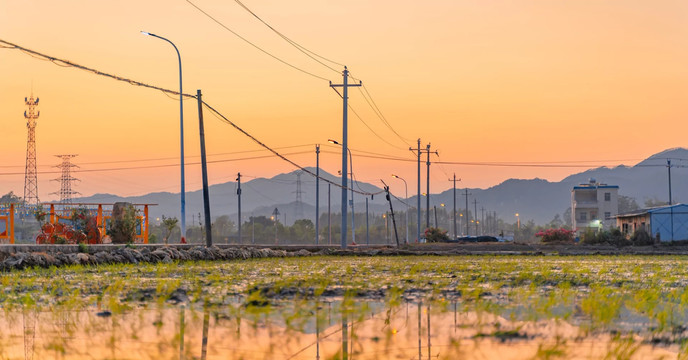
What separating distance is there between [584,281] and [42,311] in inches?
400

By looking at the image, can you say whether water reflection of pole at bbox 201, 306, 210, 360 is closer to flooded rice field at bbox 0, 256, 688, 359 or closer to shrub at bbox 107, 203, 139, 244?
flooded rice field at bbox 0, 256, 688, 359

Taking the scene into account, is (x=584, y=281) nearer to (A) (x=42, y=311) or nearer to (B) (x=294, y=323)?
(B) (x=294, y=323)

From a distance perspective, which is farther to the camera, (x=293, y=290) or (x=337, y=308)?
(x=293, y=290)

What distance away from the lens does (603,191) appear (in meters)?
138

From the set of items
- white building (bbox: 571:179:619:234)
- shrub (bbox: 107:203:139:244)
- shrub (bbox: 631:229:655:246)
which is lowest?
shrub (bbox: 631:229:655:246)

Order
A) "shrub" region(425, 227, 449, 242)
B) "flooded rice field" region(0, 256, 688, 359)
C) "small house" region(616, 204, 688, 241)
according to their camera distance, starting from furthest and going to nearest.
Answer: "shrub" region(425, 227, 449, 242), "small house" region(616, 204, 688, 241), "flooded rice field" region(0, 256, 688, 359)

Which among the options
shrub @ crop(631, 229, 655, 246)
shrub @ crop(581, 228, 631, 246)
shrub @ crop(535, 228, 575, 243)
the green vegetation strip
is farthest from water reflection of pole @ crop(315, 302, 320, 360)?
shrub @ crop(535, 228, 575, 243)

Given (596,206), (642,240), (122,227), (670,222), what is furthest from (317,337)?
(596,206)

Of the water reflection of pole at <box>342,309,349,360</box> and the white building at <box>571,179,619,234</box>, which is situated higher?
the white building at <box>571,179,619,234</box>

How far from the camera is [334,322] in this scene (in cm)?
781

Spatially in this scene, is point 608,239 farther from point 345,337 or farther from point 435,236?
point 345,337

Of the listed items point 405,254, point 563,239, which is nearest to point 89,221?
point 405,254

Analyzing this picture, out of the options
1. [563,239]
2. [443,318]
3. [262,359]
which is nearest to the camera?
[262,359]

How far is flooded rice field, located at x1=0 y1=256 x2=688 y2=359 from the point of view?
241 inches
